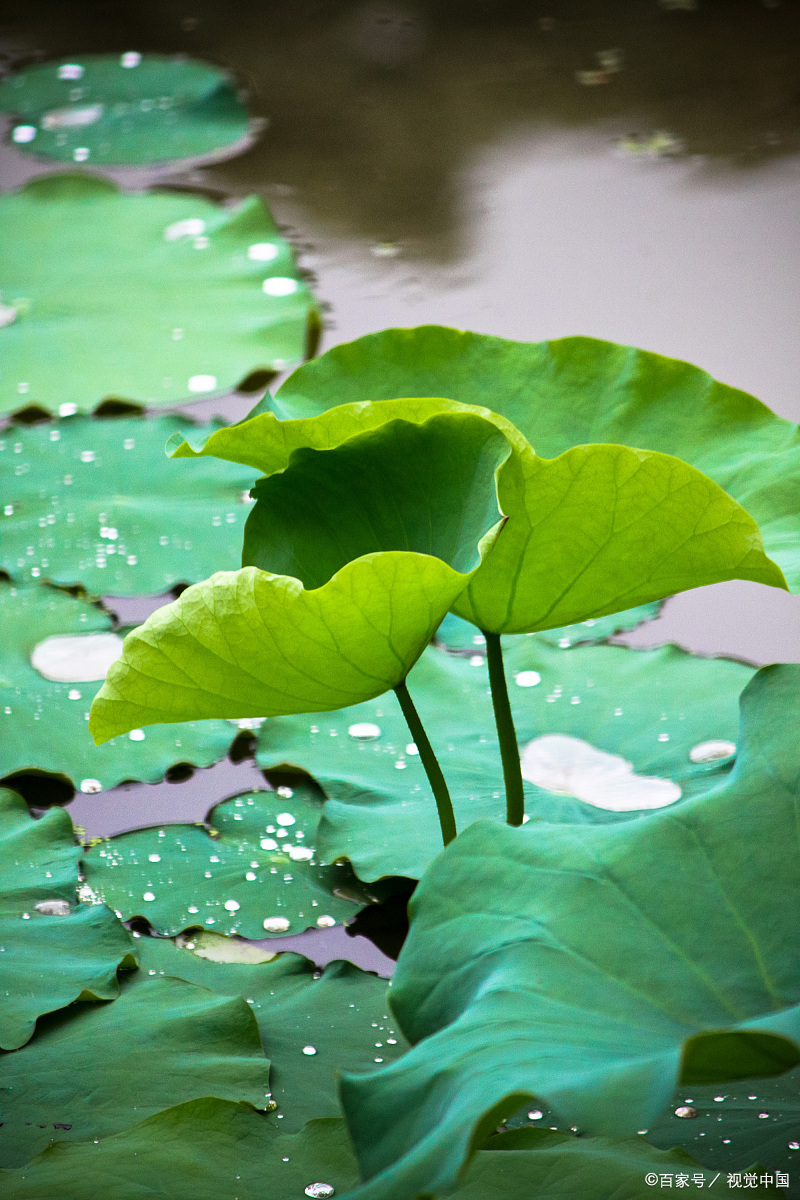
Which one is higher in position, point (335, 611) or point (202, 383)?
point (335, 611)

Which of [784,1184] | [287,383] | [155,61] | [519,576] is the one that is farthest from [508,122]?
[784,1184]

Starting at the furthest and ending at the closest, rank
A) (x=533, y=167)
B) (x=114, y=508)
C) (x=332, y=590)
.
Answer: (x=533, y=167), (x=114, y=508), (x=332, y=590)

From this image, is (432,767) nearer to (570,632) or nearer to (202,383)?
(570,632)

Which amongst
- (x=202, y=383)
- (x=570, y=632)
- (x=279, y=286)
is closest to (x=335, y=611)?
(x=570, y=632)

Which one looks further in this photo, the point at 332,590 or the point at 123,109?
the point at 123,109

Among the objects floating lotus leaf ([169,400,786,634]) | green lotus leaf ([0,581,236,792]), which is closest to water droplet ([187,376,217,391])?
green lotus leaf ([0,581,236,792])

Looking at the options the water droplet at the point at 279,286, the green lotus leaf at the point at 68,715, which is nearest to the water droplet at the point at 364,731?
the green lotus leaf at the point at 68,715

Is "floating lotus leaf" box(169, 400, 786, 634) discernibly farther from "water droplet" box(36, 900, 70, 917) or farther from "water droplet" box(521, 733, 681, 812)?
"water droplet" box(36, 900, 70, 917)

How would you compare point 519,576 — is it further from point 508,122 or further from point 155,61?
point 155,61
